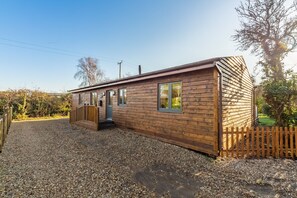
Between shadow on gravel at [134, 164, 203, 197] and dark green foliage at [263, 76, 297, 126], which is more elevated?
dark green foliage at [263, 76, 297, 126]

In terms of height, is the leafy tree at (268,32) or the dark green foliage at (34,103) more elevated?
the leafy tree at (268,32)

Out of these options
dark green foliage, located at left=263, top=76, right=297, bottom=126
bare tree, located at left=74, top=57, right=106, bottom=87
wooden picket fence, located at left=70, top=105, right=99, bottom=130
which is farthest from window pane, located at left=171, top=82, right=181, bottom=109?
bare tree, located at left=74, top=57, right=106, bottom=87

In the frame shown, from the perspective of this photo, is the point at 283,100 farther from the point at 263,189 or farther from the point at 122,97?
the point at 122,97

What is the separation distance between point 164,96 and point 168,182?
3.98m

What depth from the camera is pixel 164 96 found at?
22.6 ft

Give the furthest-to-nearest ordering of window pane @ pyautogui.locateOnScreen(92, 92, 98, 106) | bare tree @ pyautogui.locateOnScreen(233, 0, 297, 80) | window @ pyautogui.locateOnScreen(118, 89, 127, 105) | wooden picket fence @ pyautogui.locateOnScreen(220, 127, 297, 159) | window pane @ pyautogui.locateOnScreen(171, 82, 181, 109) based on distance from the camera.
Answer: window pane @ pyautogui.locateOnScreen(92, 92, 98, 106) → bare tree @ pyautogui.locateOnScreen(233, 0, 297, 80) → window @ pyautogui.locateOnScreen(118, 89, 127, 105) → window pane @ pyautogui.locateOnScreen(171, 82, 181, 109) → wooden picket fence @ pyautogui.locateOnScreen(220, 127, 297, 159)

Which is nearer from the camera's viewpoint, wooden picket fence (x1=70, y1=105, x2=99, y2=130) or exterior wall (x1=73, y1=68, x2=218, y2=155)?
exterior wall (x1=73, y1=68, x2=218, y2=155)

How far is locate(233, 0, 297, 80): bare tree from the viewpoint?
11469 mm

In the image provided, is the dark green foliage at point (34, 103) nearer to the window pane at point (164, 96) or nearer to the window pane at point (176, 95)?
the window pane at point (164, 96)

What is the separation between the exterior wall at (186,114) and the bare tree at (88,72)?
24590 millimetres

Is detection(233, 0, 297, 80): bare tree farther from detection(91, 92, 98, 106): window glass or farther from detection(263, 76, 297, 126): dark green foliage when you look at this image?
detection(91, 92, 98, 106): window glass

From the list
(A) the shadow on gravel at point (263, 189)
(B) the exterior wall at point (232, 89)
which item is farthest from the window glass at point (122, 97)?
(A) the shadow on gravel at point (263, 189)

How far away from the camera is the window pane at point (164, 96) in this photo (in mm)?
A: 6777

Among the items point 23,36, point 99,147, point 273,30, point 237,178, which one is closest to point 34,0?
point 23,36
